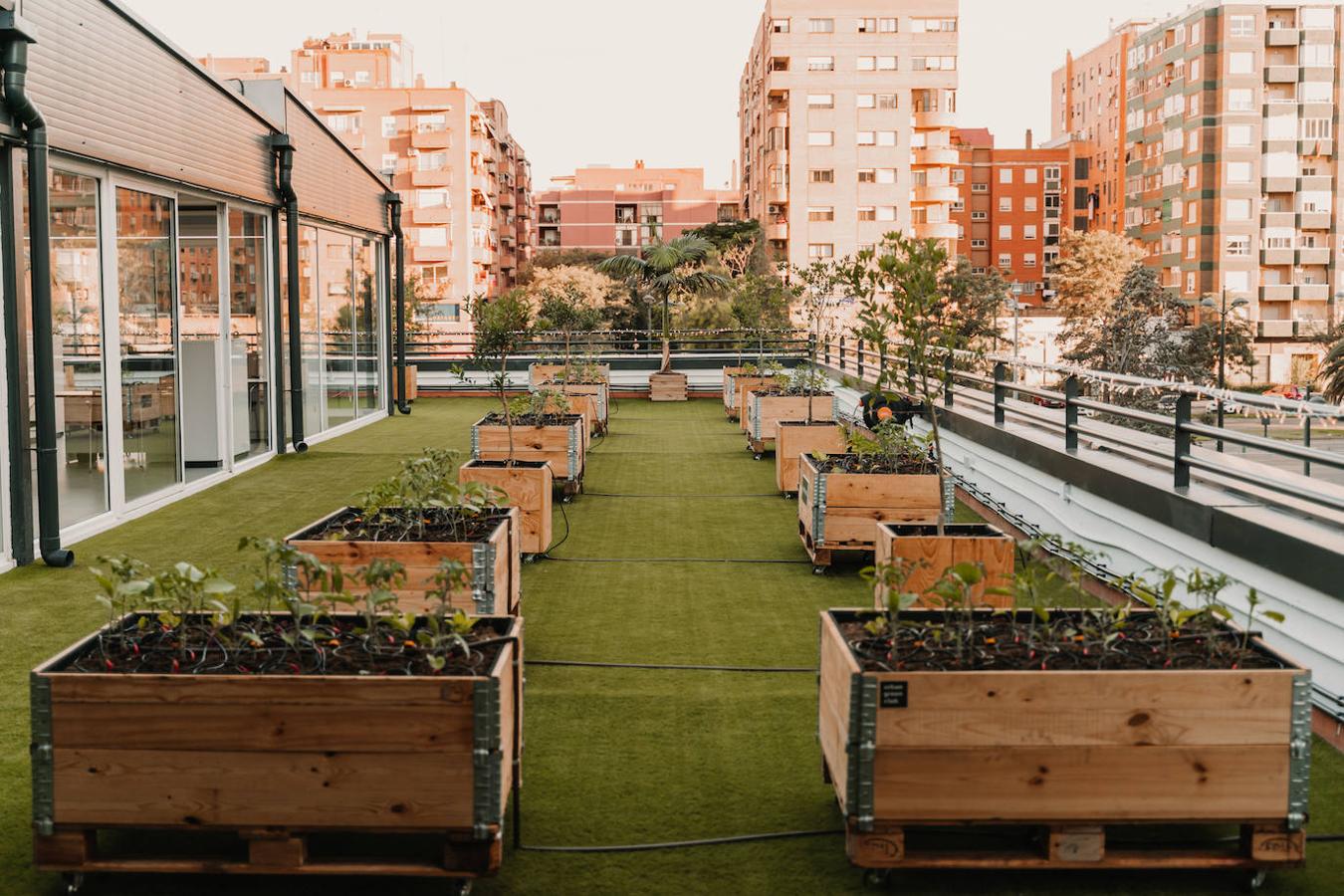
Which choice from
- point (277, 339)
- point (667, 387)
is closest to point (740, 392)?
point (667, 387)

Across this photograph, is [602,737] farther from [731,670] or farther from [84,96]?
[84,96]

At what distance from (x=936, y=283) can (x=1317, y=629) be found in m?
2.22

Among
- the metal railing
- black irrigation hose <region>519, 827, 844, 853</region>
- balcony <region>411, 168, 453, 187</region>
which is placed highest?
balcony <region>411, 168, 453, 187</region>

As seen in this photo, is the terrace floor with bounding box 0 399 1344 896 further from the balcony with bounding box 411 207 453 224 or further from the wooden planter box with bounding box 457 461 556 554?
the balcony with bounding box 411 207 453 224

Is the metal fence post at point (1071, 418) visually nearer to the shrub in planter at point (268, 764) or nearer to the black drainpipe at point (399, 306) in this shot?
the shrub in planter at point (268, 764)

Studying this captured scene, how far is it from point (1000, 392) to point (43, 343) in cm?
715

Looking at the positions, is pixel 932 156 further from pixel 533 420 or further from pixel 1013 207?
pixel 533 420

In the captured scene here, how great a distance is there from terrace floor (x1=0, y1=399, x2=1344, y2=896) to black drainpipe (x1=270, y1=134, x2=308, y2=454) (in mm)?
3188

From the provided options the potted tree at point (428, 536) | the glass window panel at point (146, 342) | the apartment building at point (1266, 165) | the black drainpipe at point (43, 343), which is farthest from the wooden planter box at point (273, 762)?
the apartment building at point (1266, 165)

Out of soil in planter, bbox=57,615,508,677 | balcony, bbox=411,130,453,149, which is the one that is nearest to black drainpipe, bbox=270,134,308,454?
soil in planter, bbox=57,615,508,677

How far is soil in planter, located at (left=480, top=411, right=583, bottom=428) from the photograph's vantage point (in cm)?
1106

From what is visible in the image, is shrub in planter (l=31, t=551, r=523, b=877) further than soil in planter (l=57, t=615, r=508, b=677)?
No

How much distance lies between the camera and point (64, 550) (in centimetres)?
834

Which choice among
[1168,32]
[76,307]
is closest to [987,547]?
[76,307]
